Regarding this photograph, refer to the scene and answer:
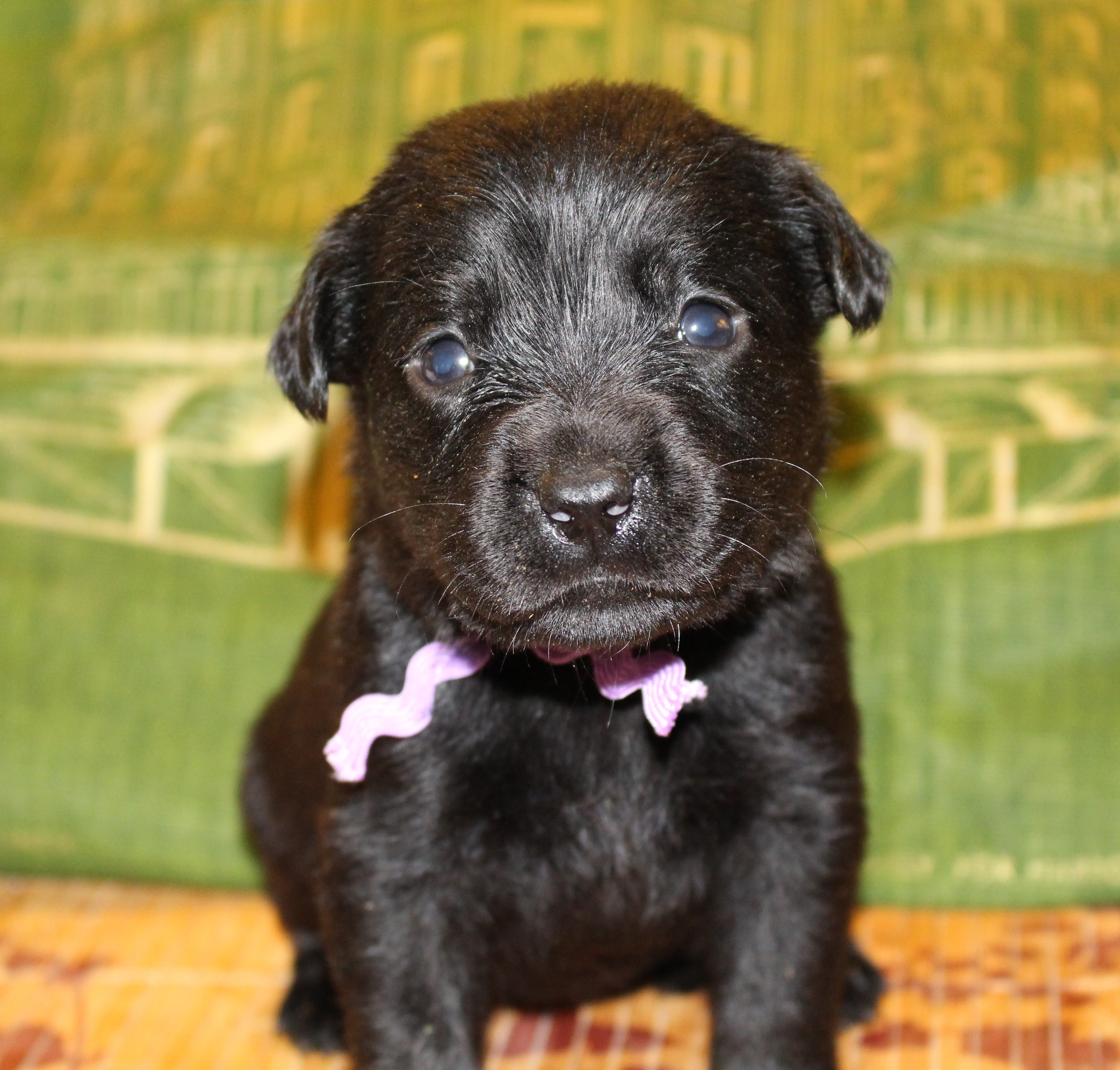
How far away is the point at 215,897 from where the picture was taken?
368cm

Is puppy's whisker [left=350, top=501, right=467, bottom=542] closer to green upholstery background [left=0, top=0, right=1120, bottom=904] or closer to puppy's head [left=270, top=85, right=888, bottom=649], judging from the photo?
puppy's head [left=270, top=85, right=888, bottom=649]

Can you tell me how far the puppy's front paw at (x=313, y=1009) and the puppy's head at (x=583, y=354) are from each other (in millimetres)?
965

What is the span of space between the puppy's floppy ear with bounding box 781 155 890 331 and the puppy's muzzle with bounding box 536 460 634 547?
66 cm

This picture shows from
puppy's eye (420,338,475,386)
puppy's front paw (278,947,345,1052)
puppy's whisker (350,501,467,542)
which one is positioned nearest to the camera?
puppy's whisker (350,501,467,542)

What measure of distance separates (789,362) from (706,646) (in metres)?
0.48

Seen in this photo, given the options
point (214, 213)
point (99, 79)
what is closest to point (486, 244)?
point (214, 213)

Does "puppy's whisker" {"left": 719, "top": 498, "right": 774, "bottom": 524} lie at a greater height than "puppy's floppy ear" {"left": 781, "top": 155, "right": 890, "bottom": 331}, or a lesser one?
lesser

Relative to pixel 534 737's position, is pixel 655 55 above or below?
above

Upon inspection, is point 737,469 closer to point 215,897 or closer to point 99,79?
point 215,897

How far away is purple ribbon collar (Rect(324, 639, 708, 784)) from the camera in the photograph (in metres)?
2.38

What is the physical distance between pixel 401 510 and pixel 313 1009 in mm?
1131

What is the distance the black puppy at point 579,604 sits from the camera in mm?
2289

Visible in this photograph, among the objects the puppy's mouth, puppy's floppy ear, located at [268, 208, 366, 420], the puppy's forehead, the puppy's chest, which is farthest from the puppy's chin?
puppy's floppy ear, located at [268, 208, 366, 420]

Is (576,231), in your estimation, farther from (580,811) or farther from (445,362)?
(580,811)
